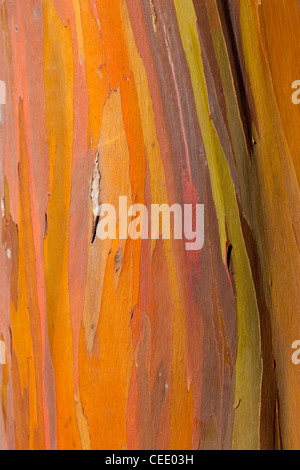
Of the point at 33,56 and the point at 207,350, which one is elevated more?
the point at 33,56

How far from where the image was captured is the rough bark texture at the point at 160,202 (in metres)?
0.38

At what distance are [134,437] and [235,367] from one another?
0.37ft

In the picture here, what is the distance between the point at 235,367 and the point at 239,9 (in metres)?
0.32

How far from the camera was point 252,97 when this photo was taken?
0.40 meters

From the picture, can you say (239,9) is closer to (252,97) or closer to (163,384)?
(252,97)

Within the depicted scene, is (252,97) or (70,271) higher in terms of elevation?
(252,97)

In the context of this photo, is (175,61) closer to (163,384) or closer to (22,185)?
(22,185)

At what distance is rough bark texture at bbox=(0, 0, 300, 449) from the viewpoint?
0.38 m

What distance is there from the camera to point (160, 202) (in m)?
0.38

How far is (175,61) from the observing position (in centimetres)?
38

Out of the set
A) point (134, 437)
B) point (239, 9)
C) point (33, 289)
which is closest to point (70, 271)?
point (33, 289)

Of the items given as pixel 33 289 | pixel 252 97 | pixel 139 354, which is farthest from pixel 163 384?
pixel 252 97
